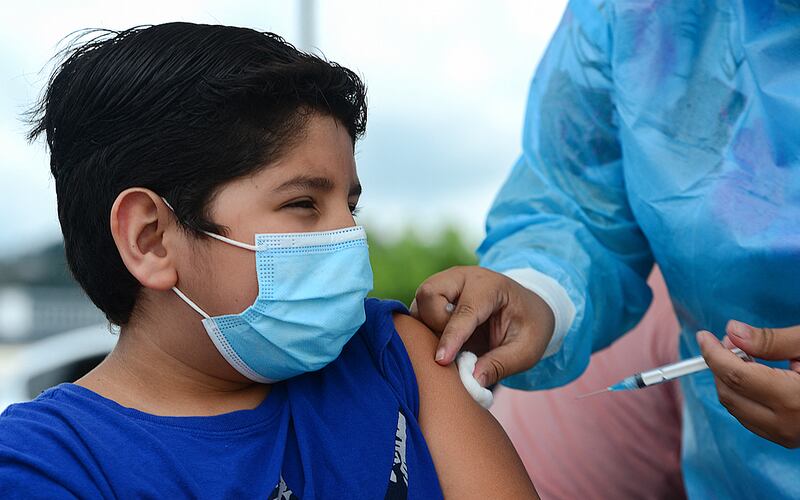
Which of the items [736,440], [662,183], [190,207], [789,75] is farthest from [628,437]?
[190,207]

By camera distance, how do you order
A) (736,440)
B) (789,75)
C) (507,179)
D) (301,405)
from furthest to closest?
(507,179) → (736,440) → (789,75) → (301,405)

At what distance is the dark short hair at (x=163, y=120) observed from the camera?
1532 millimetres

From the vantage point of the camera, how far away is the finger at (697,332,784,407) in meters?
1.34

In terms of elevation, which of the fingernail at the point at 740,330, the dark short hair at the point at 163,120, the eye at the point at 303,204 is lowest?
the fingernail at the point at 740,330

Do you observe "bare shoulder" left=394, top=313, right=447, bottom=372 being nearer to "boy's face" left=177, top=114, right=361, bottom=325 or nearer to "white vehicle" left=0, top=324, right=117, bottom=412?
"boy's face" left=177, top=114, right=361, bottom=325

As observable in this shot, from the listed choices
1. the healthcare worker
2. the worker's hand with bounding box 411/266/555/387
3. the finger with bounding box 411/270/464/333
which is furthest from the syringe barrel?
the finger with bounding box 411/270/464/333

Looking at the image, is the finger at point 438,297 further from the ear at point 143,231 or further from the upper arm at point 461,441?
the ear at point 143,231

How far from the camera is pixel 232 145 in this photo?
1.54 m

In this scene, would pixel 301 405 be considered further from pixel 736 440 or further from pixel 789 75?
pixel 789 75

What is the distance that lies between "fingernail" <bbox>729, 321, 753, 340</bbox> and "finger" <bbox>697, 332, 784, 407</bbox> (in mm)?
31

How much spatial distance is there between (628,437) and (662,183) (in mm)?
1046

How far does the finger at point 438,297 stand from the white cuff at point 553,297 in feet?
0.66

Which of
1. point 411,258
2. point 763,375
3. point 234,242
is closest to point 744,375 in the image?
point 763,375

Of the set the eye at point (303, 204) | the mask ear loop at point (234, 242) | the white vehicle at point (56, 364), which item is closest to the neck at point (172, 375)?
the mask ear loop at point (234, 242)
